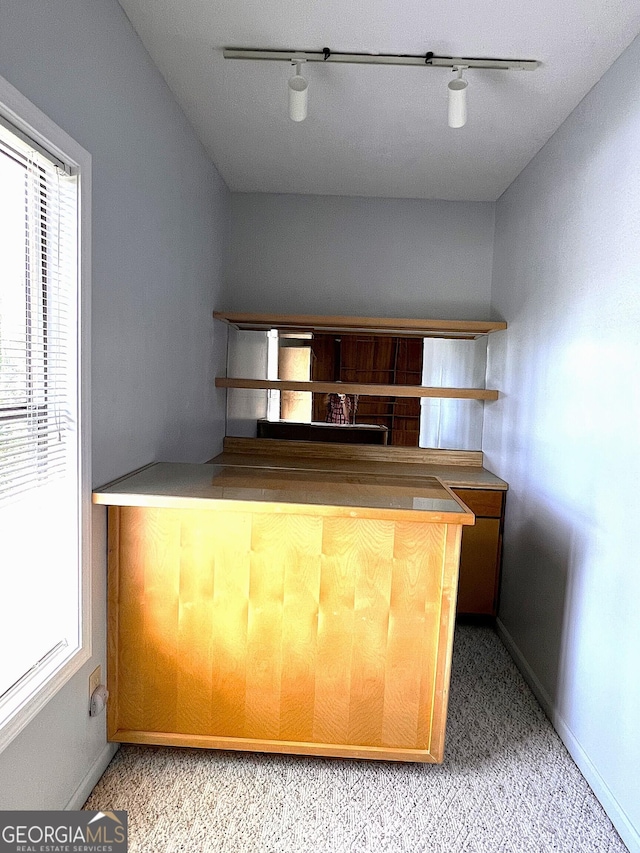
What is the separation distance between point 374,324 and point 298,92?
158 centimetres

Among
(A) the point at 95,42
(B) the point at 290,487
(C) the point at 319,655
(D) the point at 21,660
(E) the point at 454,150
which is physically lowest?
(C) the point at 319,655

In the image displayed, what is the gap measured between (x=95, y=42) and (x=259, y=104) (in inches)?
37.7

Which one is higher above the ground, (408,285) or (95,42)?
(95,42)

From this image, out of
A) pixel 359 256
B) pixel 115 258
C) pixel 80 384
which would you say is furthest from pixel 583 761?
pixel 359 256

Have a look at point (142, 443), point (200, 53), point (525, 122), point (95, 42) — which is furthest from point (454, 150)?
point (142, 443)

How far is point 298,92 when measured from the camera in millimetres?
2070

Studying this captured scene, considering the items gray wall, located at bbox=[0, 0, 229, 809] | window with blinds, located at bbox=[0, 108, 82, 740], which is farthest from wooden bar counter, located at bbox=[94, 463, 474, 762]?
window with blinds, located at bbox=[0, 108, 82, 740]

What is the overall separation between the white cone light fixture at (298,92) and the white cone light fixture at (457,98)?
0.53 m

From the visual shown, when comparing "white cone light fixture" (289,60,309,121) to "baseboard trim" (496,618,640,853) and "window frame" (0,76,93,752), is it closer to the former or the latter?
"window frame" (0,76,93,752)

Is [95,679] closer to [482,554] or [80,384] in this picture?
[80,384]

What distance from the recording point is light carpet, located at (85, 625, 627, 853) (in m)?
1.69

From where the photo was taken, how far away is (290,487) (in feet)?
6.79

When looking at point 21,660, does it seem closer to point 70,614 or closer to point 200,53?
point 70,614

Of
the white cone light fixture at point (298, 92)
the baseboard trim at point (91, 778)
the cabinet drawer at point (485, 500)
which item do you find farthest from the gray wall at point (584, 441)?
the baseboard trim at point (91, 778)
